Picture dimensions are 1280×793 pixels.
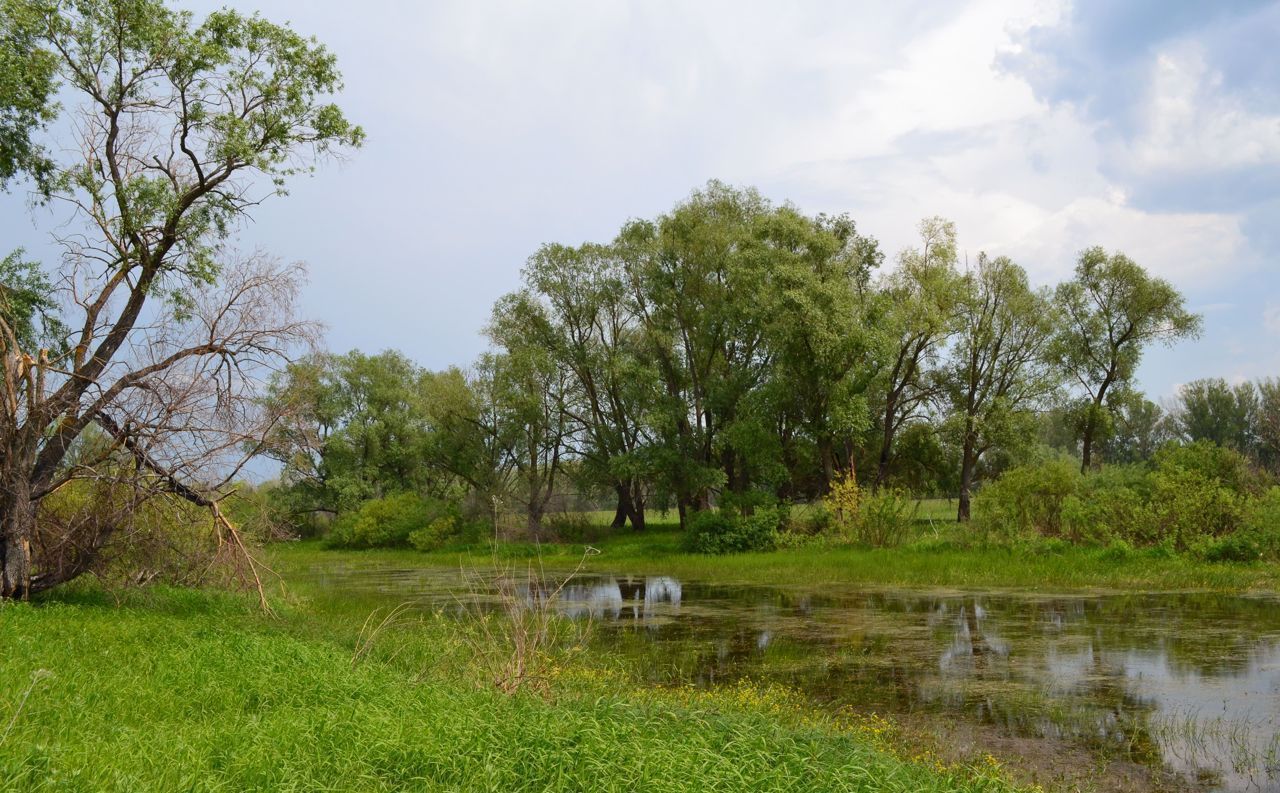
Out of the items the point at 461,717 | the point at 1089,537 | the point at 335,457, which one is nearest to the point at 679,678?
the point at 461,717

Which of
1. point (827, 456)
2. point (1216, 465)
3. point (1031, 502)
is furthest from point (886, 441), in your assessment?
point (1216, 465)

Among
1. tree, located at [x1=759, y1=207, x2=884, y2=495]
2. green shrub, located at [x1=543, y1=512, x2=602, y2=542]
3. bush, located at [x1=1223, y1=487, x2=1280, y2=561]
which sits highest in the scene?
tree, located at [x1=759, y1=207, x2=884, y2=495]

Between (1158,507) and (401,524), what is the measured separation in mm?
34466

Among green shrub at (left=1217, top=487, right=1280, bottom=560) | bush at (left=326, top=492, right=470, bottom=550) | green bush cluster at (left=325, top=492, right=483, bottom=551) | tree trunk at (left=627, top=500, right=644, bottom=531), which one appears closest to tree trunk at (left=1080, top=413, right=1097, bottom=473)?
green shrub at (left=1217, top=487, right=1280, bottom=560)

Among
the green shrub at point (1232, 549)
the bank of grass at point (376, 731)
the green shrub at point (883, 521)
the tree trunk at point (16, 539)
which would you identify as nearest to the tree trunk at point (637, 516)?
the green shrub at point (883, 521)

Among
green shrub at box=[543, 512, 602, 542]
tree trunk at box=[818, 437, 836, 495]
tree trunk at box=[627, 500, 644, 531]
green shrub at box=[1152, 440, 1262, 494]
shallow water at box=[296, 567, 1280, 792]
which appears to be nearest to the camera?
shallow water at box=[296, 567, 1280, 792]

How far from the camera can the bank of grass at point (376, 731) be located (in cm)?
586

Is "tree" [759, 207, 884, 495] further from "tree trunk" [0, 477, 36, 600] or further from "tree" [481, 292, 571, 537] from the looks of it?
"tree trunk" [0, 477, 36, 600]

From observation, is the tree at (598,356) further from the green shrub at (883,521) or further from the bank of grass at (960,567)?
the green shrub at (883,521)

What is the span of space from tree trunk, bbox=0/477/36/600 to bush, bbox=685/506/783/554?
21.2 m

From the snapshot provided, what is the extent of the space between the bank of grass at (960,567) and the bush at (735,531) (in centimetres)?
76

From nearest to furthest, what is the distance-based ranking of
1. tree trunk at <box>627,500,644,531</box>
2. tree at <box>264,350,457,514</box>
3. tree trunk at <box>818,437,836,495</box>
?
tree trunk at <box>818,437,836,495</box> < tree trunk at <box>627,500,644,531</box> < tree at <box>264,350,457,514</box>

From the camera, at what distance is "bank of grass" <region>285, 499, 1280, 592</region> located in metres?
19.0

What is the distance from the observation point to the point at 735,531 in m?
31.0
